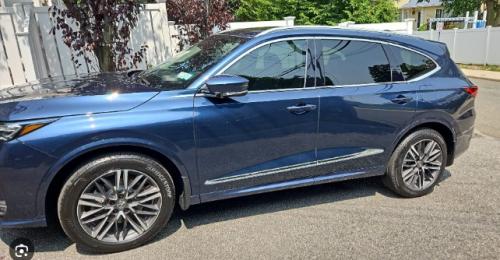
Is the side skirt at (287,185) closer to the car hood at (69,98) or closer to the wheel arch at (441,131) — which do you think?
the wheel arch at (441,131)

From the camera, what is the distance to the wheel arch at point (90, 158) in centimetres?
287

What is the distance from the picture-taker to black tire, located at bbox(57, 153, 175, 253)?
2.86 metres

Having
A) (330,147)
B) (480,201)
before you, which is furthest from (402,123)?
(480,201)

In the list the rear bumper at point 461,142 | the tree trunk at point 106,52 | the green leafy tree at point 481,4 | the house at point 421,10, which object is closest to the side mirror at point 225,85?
the rear bumper at point 461,142

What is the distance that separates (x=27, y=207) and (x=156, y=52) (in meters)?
5.72

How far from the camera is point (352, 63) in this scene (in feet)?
12.4

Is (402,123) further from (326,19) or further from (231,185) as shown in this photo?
(326,19)

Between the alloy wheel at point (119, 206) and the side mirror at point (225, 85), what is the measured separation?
0.86 metres

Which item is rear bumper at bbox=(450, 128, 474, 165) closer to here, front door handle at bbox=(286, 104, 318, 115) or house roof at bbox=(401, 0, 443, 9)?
front door handle at bbox=(286, 104, 318, 115)

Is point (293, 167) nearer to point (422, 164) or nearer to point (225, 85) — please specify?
point (225, 85)

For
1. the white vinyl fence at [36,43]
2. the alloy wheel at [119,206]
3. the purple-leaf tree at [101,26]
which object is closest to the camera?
the alloy wheel at [119,206]

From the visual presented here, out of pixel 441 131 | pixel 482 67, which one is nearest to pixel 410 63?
pixel 441 131

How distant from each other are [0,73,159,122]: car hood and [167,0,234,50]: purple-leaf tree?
15.2 ft

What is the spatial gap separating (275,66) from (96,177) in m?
1.75
